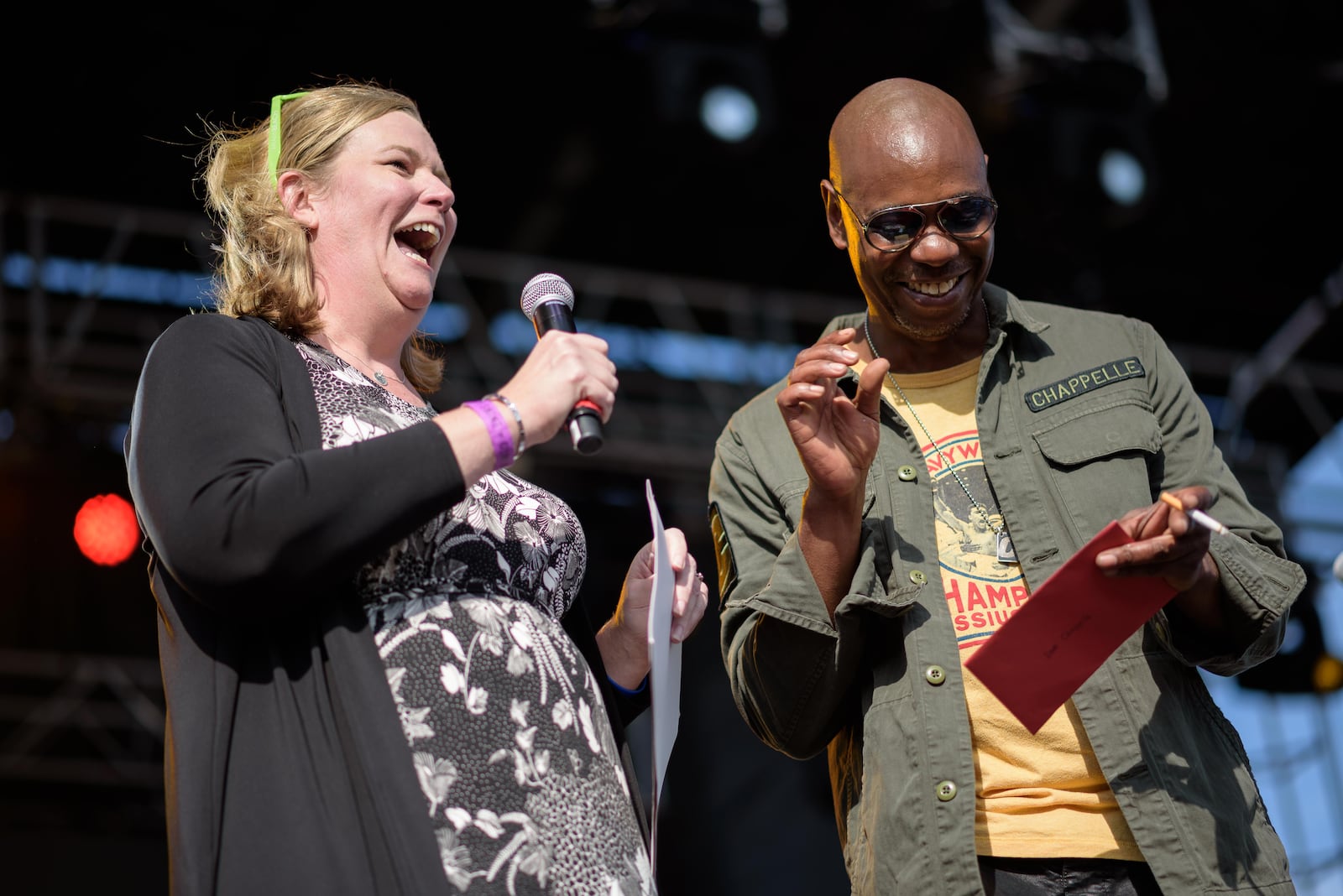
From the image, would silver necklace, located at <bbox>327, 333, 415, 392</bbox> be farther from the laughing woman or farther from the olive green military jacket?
the olive green military jacket

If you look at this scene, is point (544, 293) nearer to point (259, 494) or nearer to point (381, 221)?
point (381, 221)

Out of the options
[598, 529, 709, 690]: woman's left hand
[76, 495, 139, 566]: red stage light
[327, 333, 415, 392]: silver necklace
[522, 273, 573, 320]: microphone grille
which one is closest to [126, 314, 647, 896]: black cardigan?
[327, 333, 415, 392]: silver necklace

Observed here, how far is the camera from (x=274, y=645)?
175cm

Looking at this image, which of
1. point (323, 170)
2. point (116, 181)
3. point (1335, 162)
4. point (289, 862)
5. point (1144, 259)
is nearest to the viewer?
point (289, 862)

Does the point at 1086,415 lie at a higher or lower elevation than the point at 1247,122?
lower

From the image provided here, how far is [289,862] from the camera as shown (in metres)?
1.61

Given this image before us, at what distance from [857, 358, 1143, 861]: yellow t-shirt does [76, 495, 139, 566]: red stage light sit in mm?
6171

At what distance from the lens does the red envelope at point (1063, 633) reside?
1854 mm

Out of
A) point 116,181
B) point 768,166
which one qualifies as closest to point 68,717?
point 116,181

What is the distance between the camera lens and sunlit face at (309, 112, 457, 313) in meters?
2.17

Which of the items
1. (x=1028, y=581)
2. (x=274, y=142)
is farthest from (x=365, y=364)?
(x=1028, y=581)

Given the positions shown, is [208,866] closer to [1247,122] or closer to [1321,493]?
[1247,122]

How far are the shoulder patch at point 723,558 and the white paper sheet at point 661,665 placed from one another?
0.33m

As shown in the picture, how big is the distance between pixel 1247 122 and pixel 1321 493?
2.50 metres
